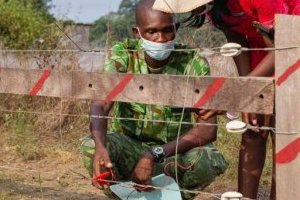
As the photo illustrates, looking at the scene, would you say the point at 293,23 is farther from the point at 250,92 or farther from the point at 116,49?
the point at 116,49

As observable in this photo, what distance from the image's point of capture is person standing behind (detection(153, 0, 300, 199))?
247cm

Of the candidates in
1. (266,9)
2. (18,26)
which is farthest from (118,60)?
(18,26)

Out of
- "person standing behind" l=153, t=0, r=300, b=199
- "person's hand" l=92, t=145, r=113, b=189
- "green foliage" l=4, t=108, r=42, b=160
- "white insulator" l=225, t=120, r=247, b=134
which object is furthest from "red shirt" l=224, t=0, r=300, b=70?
"green foliage" l=4, t=108, r=42, b=160

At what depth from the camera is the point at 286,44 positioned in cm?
208

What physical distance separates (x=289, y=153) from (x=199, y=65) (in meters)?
1.30

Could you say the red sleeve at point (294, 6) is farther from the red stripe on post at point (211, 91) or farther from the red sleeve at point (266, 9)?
the red stripe on post at point (211, 91)

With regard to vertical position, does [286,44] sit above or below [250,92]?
above

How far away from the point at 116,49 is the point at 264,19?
1.01m

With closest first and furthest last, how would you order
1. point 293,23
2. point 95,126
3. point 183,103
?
point 293,23
point 183,103
point 95,126

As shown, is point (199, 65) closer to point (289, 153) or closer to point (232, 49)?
point (232, 49)

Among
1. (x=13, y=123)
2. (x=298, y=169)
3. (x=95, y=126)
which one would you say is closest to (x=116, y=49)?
(x=95, y=126)

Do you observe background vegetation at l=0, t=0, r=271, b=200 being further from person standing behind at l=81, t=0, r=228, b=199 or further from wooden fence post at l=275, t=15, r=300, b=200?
wooden fence post at l=275, t=15, r=300, b=200

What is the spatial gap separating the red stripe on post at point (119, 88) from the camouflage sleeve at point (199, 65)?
32.6 inches

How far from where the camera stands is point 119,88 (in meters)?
2.56
